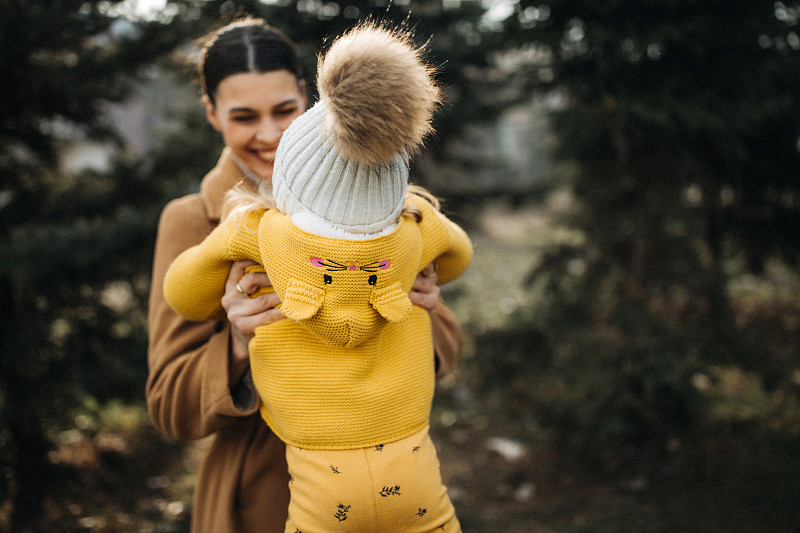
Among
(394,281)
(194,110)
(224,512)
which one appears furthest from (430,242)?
(194,110)

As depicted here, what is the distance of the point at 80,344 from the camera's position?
318 cm

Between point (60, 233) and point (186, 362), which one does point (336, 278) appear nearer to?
point (186, 362)

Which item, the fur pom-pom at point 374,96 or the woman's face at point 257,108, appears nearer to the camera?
the fur pom-pom at point 374,96

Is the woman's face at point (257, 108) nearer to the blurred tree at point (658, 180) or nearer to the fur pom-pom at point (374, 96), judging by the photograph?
the fur pom-pom at point (374, 96)

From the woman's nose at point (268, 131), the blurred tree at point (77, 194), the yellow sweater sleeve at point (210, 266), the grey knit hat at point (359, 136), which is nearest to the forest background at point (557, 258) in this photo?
the blurred tree at point (77, 194)

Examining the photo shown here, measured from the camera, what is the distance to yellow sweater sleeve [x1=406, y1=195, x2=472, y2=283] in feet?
4.48

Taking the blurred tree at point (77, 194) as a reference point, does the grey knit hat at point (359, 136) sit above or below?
above

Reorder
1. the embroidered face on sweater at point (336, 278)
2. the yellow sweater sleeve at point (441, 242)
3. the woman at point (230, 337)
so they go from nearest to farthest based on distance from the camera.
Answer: the embroidered face on sweater at point (336, 278), the yellow sweater sleeve at point (441, 242), the woman at point (230, 337)

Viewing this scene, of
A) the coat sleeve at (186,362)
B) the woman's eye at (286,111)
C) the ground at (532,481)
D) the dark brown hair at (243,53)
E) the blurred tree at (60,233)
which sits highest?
the dark brown hair at (243,53)

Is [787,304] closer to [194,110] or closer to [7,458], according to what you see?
[194,110]

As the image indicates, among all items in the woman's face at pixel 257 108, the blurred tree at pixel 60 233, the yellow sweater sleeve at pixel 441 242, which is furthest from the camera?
the blurred tree at pixel 60 233

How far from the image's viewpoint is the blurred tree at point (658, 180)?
9.55 feet

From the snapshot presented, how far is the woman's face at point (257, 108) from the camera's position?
1674 millimetres

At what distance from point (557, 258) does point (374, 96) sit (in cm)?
307
